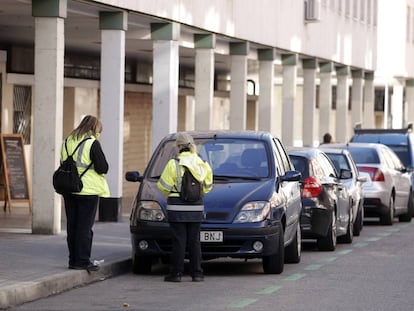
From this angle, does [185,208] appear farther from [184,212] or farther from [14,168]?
[14,168]

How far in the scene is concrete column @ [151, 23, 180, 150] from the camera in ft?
93.6

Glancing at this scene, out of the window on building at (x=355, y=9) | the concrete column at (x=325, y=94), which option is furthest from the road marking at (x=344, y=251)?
the window on building at (x=355, y=9)

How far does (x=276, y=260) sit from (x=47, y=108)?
19.6ft

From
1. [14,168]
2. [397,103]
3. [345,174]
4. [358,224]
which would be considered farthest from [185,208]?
[397,103]

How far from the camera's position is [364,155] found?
98.0ft

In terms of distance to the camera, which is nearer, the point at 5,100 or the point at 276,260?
the point at 276,260

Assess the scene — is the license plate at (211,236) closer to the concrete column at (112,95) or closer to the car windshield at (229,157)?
the car windshield at (229,157)

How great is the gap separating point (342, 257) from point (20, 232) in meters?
5.05

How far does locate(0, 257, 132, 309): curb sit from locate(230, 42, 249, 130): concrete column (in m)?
16.4

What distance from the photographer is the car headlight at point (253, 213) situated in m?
17.3

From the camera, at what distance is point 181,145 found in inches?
661

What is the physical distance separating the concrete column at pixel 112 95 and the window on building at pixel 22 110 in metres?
6.90

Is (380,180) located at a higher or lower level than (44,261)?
higher

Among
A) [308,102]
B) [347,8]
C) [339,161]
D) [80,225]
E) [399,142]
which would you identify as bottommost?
[80,225]
